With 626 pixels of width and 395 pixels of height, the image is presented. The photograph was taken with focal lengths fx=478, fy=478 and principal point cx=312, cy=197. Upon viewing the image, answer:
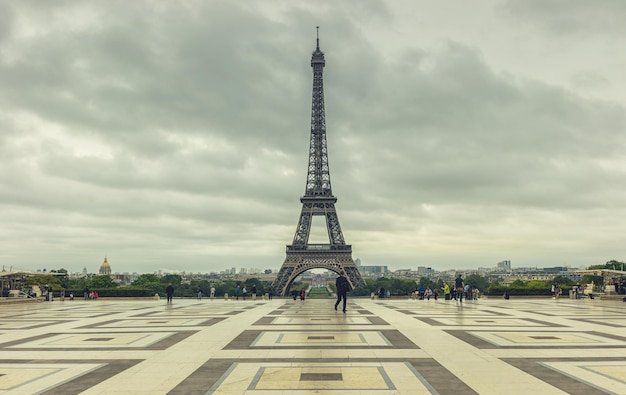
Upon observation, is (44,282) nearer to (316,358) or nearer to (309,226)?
(309,226)

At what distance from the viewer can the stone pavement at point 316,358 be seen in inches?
353

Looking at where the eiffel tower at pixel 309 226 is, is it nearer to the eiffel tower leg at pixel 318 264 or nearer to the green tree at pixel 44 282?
the eiffel tower leg at pixel 318 264

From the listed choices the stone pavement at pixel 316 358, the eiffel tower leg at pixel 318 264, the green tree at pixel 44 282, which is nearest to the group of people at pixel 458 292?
the stone pavement at pixel 316 358

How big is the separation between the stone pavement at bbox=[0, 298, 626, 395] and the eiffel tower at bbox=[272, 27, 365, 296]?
72.3 metres

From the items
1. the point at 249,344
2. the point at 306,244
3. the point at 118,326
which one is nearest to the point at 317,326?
the point at 249,344

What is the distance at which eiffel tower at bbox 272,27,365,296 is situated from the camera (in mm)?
91625

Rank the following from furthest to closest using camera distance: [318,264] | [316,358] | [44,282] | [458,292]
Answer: [318,264] < [44,282] < [458,292] < [316,358]

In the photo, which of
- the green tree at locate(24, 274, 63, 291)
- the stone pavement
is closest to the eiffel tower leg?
the green tree at locate(24, 274, 63, 291)

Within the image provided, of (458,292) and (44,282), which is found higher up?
(458,292)

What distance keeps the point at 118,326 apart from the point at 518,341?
1470 cm

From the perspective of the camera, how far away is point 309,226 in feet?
320

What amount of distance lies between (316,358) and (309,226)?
282 feet

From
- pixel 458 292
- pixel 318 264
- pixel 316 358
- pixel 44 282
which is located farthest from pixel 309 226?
pixel 316 358

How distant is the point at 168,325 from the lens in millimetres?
19250
